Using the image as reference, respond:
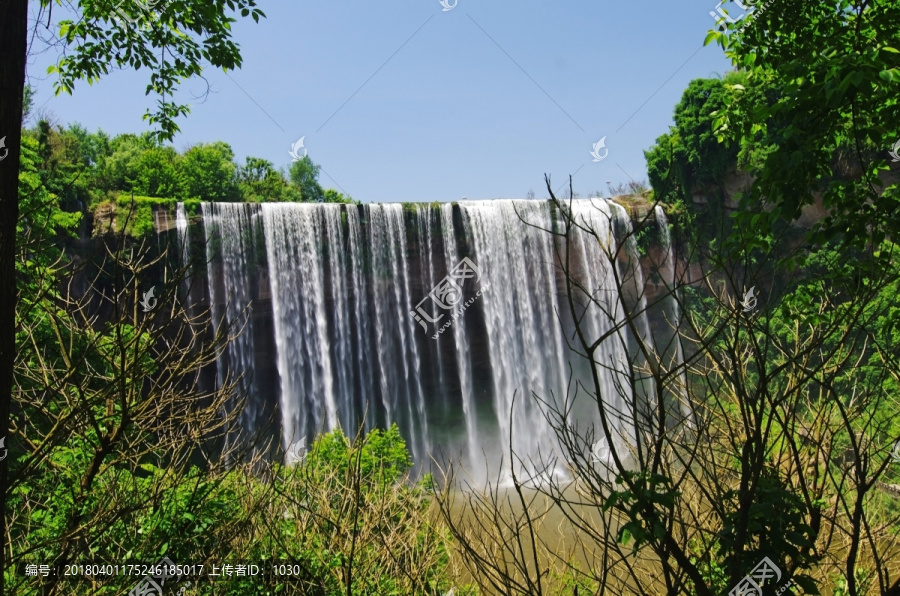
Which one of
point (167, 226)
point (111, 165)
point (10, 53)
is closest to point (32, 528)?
point (10, 53)

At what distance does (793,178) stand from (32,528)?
6.47 meters

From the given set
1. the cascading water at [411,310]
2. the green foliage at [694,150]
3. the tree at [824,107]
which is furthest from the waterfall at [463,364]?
the tree at [824,107]

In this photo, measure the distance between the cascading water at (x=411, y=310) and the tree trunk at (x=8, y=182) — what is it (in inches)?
756

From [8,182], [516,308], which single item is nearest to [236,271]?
[516,308]

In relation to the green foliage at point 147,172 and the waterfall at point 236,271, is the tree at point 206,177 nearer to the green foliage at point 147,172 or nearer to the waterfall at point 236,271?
the green foliage at point 147,172

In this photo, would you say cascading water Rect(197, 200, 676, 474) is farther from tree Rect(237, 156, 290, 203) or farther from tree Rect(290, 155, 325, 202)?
tree Rect(290, 155, 325, 202)

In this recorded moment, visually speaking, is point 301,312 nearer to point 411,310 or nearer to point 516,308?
point 411,310

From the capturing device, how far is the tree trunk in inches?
110

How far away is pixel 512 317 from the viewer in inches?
976

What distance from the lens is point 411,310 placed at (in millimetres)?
24391

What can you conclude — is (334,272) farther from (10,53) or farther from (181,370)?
(10,53)

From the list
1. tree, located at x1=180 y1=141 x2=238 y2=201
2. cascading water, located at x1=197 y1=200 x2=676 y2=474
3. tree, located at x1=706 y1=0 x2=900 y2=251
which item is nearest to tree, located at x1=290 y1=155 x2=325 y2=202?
tree, located at x1=180 y1=141 x2=238 y2=201

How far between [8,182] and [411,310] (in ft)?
70.5

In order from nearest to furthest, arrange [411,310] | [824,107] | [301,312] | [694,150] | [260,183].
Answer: [824,107] → [301,312] → [411,310] → [694,150] → [260,183]
